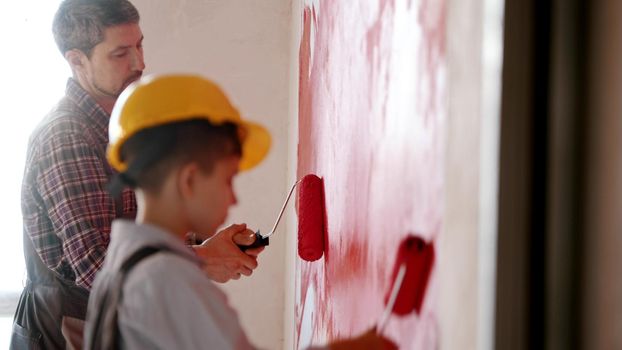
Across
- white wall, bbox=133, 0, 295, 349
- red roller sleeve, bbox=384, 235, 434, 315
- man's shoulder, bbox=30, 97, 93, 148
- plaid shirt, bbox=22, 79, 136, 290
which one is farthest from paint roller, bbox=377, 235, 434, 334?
white wall, bbox=133, 0, 295, 349

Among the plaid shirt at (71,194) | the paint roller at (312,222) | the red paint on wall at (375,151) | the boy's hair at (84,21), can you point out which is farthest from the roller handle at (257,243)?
the boy's hair at (84,21)

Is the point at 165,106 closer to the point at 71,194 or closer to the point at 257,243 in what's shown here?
the point at 257,243

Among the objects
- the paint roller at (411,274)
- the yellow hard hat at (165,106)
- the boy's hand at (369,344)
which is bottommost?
the boy's hand at (369,344)

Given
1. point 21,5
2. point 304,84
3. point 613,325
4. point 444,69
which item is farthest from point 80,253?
point 21,5

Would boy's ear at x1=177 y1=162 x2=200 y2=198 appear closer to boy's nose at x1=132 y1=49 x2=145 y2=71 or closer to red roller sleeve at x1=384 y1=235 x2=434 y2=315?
red roller sleeve at x1=384 y1=235 x2=434 y2=315

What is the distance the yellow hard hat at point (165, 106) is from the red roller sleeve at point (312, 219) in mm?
578

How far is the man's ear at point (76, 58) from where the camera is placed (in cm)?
211

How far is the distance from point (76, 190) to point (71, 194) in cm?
1

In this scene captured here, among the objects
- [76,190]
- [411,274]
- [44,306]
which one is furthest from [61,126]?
[411,274]

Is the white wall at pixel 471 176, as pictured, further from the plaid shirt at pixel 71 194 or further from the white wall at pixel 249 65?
the white wall at pixel 249 65

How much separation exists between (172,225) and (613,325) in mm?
547

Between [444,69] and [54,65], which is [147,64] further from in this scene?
[444,69]

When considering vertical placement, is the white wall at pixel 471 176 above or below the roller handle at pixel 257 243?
above

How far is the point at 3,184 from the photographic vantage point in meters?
3.11
